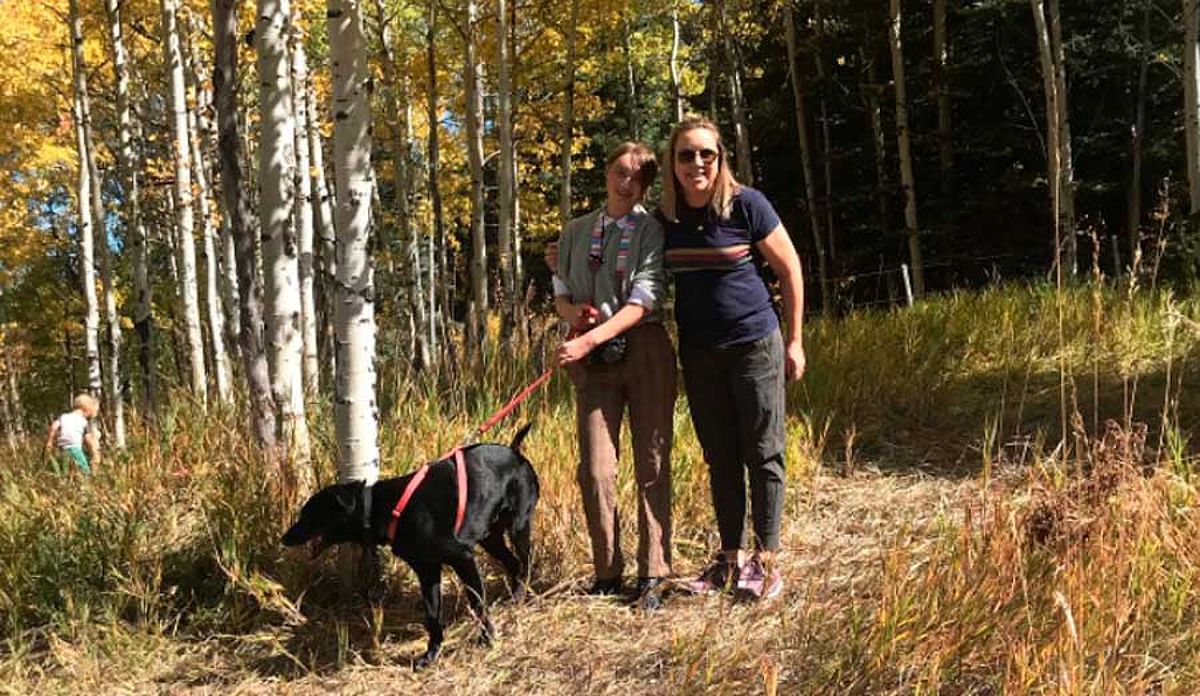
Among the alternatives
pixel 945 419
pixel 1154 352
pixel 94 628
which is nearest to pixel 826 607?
pixel 94 628

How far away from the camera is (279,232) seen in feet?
14.0

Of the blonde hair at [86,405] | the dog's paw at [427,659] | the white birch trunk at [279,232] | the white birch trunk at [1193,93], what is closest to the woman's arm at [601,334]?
the dog's paw at [427,659]

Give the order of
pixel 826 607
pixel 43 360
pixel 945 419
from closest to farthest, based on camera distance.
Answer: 1. pixel 826 607
2. pixel 945 419
3. pixel 43 360

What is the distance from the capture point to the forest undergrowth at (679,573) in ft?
7.16

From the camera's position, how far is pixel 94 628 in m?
3.05

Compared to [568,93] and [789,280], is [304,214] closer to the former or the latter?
[568,93]

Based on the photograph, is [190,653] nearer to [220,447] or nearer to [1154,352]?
[220,447]

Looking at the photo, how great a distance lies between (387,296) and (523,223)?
440 centimetres

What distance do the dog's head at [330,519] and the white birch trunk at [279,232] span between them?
0.80 metres

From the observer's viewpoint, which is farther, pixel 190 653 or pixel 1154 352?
pixel 1154 352

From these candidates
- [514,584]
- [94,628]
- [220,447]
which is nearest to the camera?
[94,628]

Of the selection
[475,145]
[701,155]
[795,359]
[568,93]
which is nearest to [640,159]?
[701,155]

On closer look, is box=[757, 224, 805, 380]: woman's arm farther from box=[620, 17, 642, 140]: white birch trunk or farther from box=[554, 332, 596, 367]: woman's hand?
box=[620, 17, 642, 140]: white birch trunk

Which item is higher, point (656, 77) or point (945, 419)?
point (656, 77)
